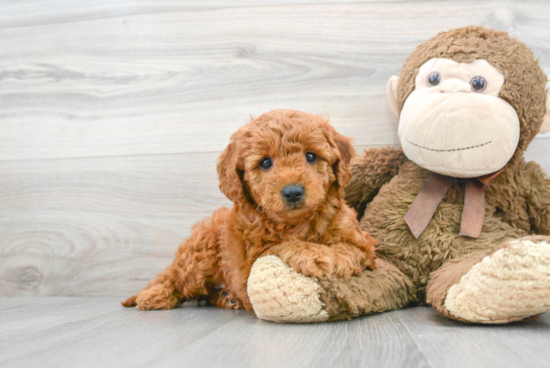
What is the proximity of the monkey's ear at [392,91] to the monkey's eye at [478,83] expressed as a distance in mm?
269

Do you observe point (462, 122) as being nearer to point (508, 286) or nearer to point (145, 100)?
point (508, 286)

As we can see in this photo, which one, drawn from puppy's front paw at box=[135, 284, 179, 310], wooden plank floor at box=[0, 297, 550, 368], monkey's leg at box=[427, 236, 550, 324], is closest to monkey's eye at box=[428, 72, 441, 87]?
monkey's leg at box=[427, 236, 550, 324]

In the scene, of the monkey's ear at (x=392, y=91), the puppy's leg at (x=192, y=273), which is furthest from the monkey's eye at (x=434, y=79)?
the puppy's leg at (x=192, y=273)

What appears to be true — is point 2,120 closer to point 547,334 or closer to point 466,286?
point 466,286

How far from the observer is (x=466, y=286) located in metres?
1.03

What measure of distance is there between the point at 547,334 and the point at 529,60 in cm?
78

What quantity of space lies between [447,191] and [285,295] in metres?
0.63

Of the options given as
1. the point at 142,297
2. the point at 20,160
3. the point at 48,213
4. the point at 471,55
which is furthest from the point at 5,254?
the point at 471,55

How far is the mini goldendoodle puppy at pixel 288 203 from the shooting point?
1104 millimetres

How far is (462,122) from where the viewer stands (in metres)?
1.22

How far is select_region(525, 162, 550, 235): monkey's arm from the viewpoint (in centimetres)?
133

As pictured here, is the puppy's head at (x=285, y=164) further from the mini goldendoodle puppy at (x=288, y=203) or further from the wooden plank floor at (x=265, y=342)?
the wooden plank floor at (x=265, y=342)

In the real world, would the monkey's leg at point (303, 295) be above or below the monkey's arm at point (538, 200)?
below

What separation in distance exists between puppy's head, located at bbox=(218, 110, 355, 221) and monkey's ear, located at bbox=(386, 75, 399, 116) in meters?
0.36
